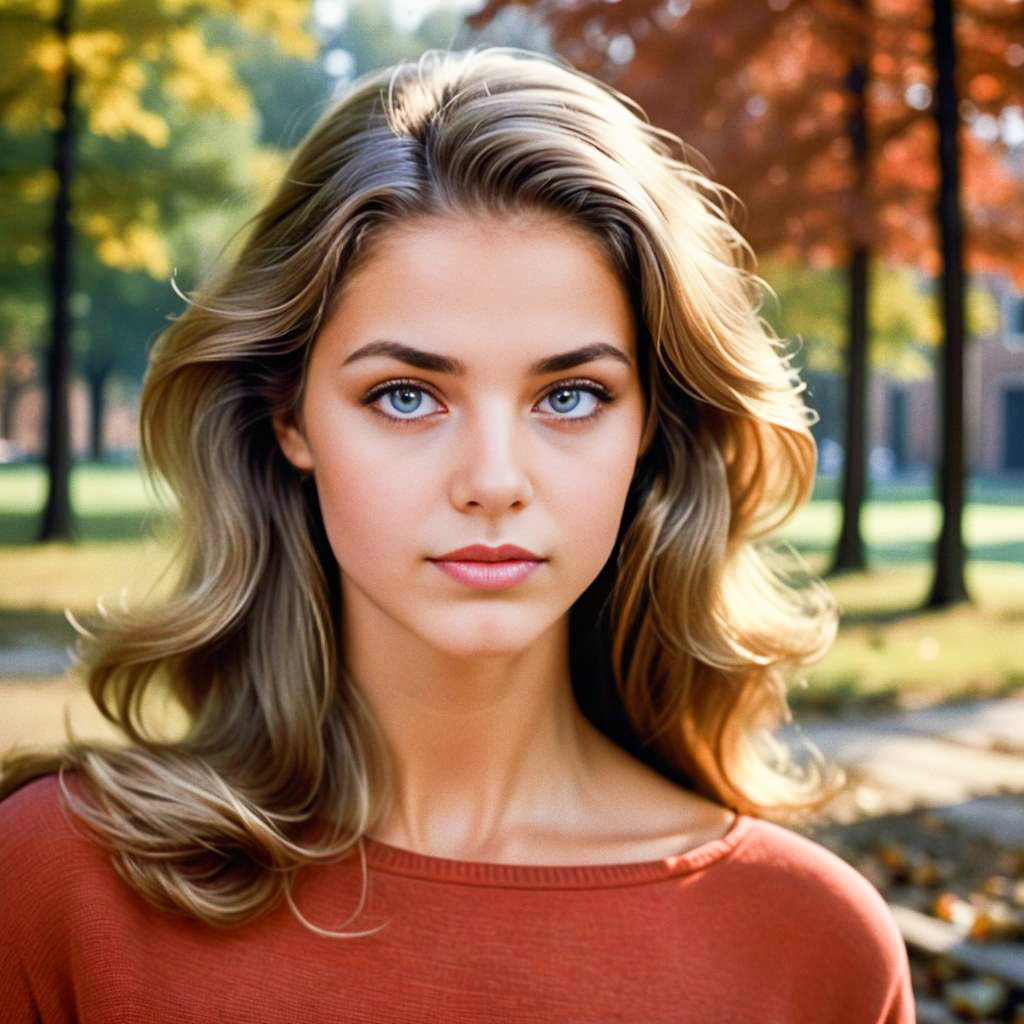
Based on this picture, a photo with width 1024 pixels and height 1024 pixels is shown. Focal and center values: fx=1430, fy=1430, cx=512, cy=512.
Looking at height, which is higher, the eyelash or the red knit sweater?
the eyelash

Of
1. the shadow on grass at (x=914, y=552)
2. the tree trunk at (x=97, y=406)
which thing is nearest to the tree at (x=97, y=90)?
the shadow on grass at (x=914, y=552)

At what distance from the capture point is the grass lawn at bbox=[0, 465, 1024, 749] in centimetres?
790

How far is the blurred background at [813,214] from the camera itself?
7.89 metres

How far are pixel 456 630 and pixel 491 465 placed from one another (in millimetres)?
196

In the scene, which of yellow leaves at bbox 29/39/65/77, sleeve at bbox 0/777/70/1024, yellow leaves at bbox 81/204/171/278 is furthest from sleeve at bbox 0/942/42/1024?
yellow leaves at bbox 81/204/171/278

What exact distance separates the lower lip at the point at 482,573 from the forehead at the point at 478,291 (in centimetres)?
23

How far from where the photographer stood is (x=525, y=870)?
175 centimetres

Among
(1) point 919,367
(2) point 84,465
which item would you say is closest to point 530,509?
(1) point 919,367

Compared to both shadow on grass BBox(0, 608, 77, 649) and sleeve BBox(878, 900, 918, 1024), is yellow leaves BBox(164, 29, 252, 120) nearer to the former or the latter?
shadow on grass BBox(0, 608, 77, 649)

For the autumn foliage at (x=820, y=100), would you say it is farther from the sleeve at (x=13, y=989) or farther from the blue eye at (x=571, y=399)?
the sleeve at (x=13, y=989)

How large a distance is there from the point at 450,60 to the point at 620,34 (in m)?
7.67

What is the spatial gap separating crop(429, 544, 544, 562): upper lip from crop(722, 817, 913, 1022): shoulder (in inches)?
20.7

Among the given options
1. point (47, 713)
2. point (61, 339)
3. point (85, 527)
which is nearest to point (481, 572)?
point (47, 713)

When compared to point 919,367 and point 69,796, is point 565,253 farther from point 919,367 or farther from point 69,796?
point 919,367
